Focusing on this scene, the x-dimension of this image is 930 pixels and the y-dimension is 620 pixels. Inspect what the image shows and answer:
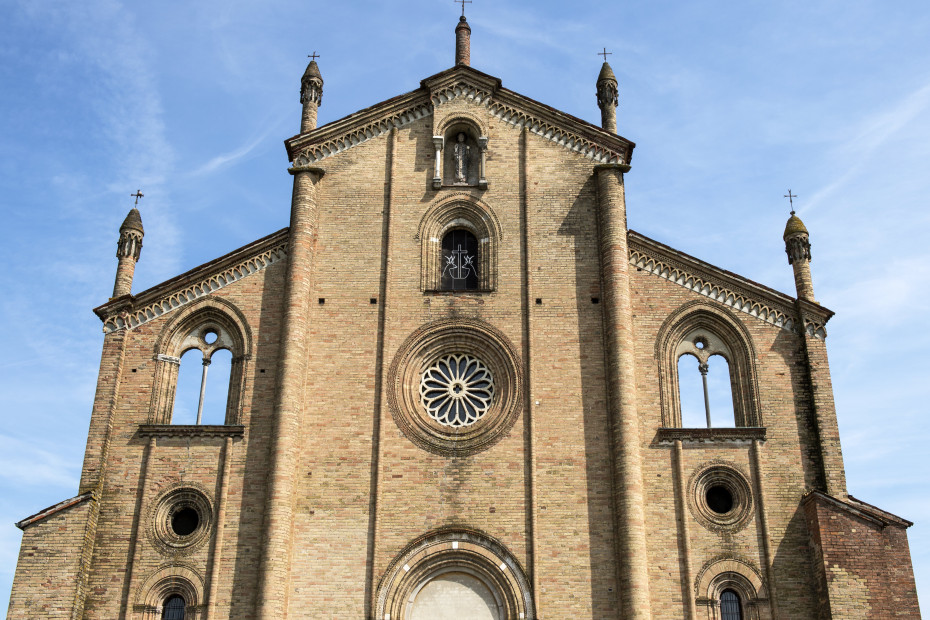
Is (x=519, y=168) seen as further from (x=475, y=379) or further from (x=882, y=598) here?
(x=882, y=598)

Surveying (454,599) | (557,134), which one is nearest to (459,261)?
(557,134)

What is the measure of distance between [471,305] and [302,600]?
793 centimetres

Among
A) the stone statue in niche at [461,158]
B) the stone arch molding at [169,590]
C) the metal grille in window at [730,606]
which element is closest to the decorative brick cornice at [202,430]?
the stone arch molding at [169,590]

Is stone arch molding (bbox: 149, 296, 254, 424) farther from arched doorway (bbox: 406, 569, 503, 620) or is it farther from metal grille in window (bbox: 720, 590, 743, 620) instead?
metal grille in window (bbox: 720, 590, 743, 620)

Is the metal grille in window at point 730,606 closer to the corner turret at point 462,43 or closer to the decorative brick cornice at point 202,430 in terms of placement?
the decorative brick cornice at point 202,430

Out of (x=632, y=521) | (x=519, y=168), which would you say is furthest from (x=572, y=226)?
(x=632, y=521)

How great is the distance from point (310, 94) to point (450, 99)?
396 centimetres

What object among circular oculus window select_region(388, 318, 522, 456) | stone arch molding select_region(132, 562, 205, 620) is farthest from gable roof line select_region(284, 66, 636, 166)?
stone arch molding select_region(132, 562, 205, 620)

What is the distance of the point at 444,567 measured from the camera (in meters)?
20.7

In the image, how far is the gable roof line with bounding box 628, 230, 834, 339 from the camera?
2269 cm

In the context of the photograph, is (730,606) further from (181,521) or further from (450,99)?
(450,99)

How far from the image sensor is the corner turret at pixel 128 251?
23.7m

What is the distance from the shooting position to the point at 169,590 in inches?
811

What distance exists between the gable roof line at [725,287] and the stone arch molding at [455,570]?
8030 millimetres
